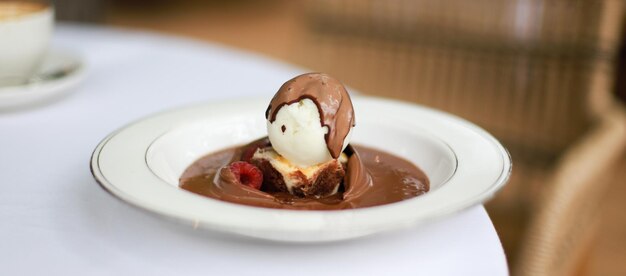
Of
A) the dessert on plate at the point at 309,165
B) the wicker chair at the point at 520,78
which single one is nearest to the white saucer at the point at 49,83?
the dessert on plate at the point at 309,165

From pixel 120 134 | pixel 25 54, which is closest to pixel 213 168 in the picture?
pixel 120 134

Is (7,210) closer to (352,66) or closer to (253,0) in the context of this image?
Result: (352,66)

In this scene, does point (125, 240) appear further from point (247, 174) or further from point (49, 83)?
point (49, 83)

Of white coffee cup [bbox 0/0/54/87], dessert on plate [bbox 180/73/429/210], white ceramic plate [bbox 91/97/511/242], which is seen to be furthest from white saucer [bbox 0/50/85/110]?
dessert on plate [bbox 180/73/429/210]

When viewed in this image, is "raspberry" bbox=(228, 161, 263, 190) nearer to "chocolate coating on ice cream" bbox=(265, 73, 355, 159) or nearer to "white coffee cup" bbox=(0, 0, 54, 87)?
"chocolate coating on ice cream" bbox=(265, 73, 355, 159)

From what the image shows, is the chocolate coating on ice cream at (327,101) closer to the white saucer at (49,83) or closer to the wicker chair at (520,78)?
the white saucer at (49,83)
